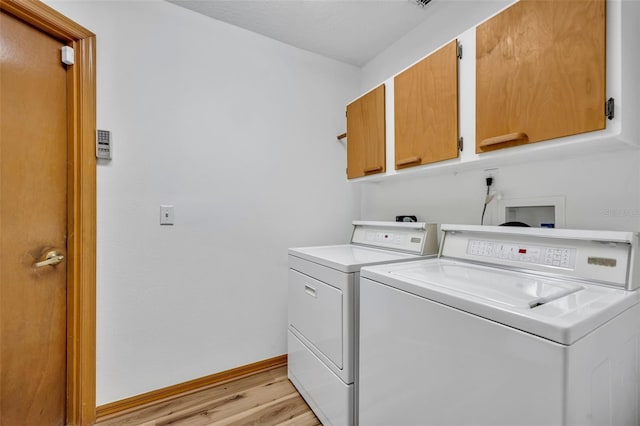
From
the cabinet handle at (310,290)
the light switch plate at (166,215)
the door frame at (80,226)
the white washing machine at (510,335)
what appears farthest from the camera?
the light switch plate at (166,215)

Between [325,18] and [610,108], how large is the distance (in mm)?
1625

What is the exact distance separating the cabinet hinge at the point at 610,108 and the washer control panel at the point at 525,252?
1.48ft

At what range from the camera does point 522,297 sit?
80 cm

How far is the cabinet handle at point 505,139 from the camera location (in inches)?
42.1

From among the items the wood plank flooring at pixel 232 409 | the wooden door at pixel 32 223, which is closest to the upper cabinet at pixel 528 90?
the wood plank flooring at pixel 232 409

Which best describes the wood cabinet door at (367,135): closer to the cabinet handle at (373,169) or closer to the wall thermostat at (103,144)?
the cabinet handle at (373,169)

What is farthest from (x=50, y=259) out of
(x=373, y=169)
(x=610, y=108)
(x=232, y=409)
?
(x=610, y=108)

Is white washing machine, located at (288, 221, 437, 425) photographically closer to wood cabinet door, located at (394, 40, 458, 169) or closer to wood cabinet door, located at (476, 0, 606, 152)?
wood cabinet door, located at (394, 40, 458, 169)

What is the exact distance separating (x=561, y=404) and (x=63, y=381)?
2.11 metres

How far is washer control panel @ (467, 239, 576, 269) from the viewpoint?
1.02 meters

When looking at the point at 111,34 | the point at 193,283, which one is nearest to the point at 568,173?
the point at 193,283

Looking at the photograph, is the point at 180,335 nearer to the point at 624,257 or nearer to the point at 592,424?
the point at 592,424

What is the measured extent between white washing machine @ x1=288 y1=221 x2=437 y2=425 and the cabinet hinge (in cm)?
86

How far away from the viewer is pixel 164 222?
1715 millimetres
